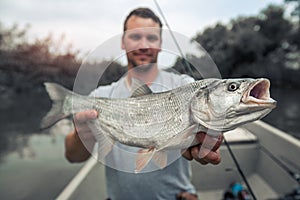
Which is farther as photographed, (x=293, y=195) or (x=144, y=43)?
(x=293, y=195)

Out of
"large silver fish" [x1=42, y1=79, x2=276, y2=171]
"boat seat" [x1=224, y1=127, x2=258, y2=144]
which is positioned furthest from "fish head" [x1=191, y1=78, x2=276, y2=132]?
"boat seat" [x1=224, y1=127, x2=258, y2=144]

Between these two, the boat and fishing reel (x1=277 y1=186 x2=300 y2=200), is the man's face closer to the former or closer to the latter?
the boat

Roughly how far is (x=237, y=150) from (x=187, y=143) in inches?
78.7

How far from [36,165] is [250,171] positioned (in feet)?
12.3

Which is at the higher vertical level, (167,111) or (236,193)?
(167,111)

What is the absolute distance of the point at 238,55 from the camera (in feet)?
40.0

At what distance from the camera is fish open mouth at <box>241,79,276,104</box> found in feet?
2.90

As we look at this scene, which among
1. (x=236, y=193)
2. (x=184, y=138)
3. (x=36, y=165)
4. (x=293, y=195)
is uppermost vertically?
(x=184, y=138)

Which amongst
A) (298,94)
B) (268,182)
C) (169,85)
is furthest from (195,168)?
(298,94)

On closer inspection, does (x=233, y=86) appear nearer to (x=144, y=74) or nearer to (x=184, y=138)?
(x=184, y=138)

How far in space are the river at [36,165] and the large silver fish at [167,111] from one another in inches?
47.6

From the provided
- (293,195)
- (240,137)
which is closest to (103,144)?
(293,195)

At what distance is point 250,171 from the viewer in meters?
2.97

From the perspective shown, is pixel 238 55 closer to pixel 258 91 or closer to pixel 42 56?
pixel 42 56
